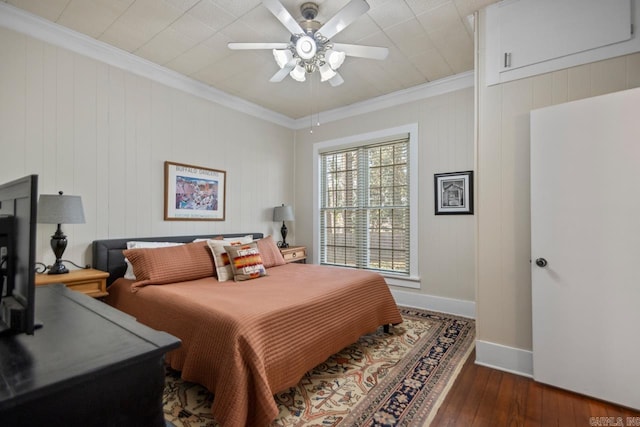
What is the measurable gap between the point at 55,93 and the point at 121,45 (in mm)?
756

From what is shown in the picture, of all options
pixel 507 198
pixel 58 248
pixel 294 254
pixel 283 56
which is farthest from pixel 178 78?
pixel 507 198

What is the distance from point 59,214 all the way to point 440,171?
12.8 feet

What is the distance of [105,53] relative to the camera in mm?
2979

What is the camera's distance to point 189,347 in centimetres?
190

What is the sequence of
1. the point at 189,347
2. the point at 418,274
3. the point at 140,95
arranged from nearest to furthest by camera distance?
the point at 189,347, the point at 140,95, the point at 418,274

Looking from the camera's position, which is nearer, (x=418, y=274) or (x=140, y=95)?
(x=140, y=95)

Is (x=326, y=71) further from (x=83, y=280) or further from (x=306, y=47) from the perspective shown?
(x=83, y=280)

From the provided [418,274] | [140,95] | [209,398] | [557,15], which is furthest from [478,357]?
[140,95]

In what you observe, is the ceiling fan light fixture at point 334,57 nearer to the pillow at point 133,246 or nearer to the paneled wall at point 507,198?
the paneled wall at point 507,198

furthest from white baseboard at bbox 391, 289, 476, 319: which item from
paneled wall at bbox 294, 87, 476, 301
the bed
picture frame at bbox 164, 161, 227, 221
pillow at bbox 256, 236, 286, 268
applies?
picture frame at bbox 164, 161, 227, 221

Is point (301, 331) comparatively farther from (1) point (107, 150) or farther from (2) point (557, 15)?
(2) point (557, 15)

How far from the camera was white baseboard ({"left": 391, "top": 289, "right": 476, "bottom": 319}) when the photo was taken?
357 cm

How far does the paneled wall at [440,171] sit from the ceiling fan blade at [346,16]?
7.04ft

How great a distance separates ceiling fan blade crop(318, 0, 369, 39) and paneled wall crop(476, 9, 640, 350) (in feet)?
4.01
